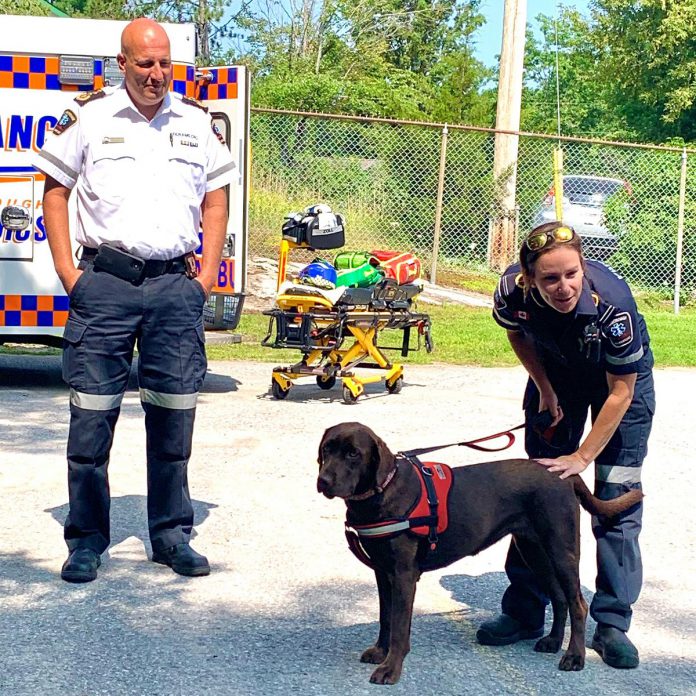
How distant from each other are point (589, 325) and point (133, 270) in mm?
1879

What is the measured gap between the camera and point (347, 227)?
16.0 meters

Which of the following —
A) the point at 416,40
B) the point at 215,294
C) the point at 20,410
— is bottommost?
the point at 20,410

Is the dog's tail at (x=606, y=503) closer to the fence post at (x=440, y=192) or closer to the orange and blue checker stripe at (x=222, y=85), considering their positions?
the orange and blue checker stripe at (x=222, y=85)

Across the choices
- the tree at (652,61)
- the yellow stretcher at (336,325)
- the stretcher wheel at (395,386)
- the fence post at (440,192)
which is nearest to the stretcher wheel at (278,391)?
the yellow stretcher at (336,325)

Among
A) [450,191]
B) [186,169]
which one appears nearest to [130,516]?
[186,169]

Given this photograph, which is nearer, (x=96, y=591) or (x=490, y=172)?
(x=96, y=591)

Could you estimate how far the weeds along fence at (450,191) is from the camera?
15.6m

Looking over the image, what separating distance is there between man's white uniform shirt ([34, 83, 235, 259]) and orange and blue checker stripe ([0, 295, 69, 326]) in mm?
4180

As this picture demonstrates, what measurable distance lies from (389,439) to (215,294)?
7.59 ft

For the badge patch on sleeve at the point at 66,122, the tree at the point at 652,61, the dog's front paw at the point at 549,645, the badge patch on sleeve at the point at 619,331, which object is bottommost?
the dog's front paw at the point at 549,645

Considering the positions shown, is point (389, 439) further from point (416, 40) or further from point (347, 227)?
point (416, 40)

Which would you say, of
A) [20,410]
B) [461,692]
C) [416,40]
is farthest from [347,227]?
[416,40]

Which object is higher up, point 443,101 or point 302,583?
point 443,101

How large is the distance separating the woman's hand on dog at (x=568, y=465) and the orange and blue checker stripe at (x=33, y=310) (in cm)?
563
